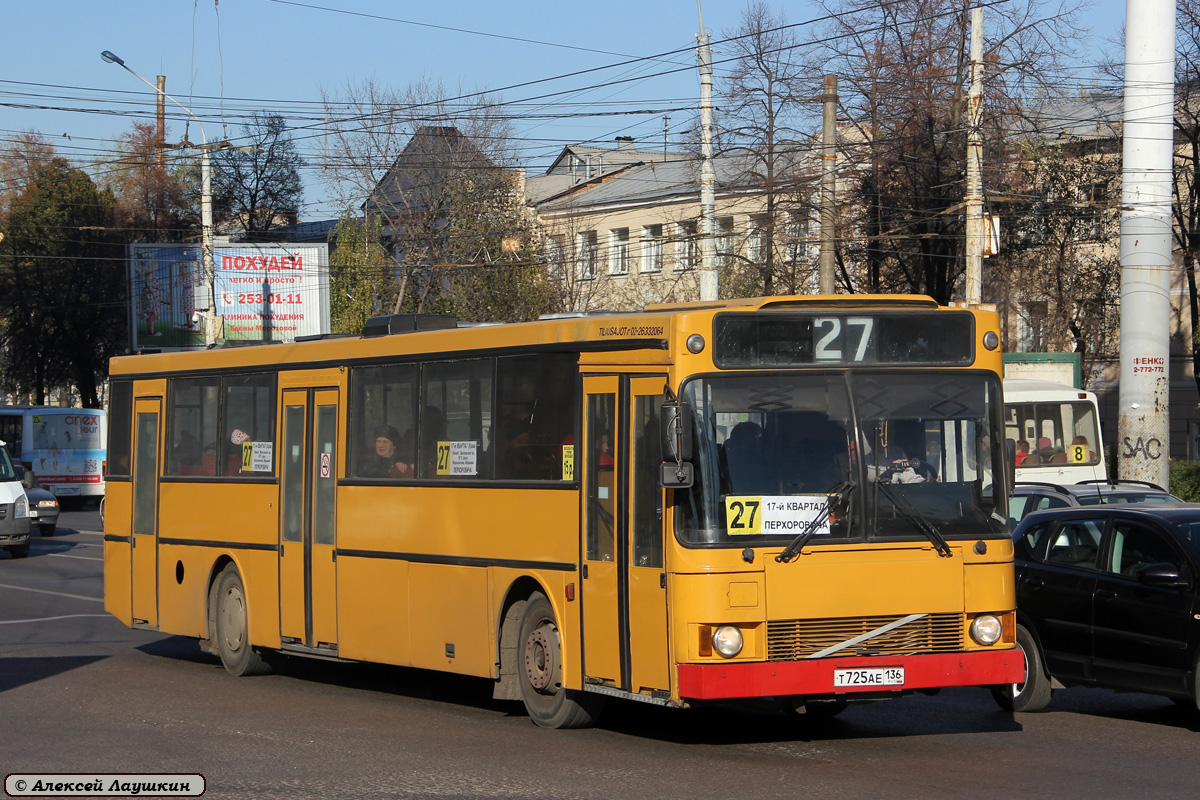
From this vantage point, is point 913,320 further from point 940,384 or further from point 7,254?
point 7,254

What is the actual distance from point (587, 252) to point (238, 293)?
40.4ft

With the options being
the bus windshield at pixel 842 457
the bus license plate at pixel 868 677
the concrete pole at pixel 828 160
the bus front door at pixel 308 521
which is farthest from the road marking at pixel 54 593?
the bus license plate at pixel 868 677

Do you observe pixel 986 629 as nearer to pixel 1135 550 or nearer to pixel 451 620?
pixel 1135 550

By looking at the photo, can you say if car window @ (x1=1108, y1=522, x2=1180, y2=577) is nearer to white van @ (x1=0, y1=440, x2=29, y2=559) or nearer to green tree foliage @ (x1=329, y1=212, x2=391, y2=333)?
white van @ (x1=0, y1=440, x2=29, y2=559)

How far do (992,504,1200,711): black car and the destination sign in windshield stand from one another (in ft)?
6.63

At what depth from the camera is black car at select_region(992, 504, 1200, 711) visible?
940cm

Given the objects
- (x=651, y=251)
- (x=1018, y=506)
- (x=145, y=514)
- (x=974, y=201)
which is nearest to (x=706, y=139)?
(x=974, y=201)

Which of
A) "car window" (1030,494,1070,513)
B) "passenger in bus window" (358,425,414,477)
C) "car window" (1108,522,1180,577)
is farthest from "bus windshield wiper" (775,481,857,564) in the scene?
"car window" (1030,494,1070,513)

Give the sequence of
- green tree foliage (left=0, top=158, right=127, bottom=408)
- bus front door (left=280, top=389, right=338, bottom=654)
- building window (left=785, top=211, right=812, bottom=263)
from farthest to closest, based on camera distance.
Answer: green tree foliage (left=0, top=158, right=127, bottom=408)
building window (left=785, top=211, right=812, bottom=263)
bus front door (left=280, top=389, right=338, bottom=654)

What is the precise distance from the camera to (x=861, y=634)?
8.47m

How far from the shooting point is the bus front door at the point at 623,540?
28.3 feet

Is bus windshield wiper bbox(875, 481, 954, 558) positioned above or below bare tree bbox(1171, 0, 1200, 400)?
below

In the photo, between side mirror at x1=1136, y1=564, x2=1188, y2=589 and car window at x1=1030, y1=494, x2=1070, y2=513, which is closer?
side mirror at x1=1136, y1=564, x2=1188, y2=589

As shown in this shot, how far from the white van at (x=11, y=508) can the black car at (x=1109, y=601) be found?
2056 cm
